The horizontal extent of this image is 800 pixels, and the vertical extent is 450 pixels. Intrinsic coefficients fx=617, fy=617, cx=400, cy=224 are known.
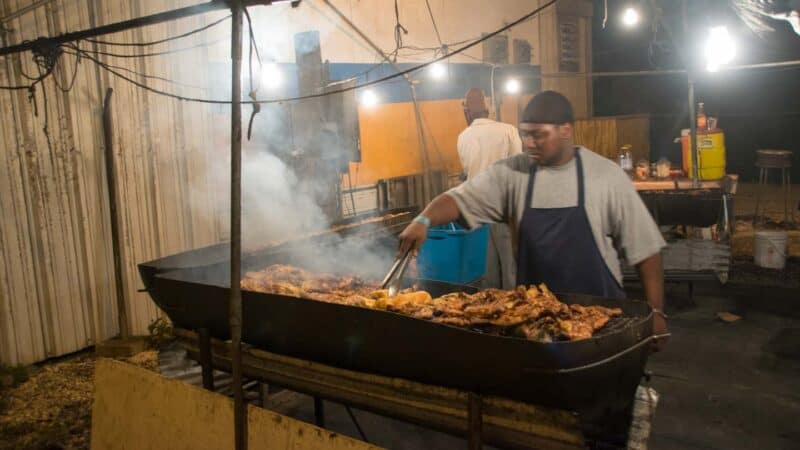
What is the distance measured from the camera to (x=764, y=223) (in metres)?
11.2

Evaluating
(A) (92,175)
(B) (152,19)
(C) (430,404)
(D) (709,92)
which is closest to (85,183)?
(A) (92,175)

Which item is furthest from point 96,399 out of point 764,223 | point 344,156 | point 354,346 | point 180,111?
point 764,223

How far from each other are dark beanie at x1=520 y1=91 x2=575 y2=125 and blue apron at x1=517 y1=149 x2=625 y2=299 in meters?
0.27

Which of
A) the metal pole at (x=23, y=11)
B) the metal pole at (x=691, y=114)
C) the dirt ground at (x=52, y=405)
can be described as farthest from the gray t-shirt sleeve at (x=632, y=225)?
the metal pole at (x=23, y=11)

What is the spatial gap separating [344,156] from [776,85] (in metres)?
13.4

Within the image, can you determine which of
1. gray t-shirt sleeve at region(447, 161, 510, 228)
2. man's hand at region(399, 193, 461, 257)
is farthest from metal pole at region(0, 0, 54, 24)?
gray t-shirt sleeve at region(447, 161, 510, 228)

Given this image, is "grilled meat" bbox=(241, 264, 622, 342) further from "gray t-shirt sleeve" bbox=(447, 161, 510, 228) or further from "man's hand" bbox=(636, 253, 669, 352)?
"gray t-shirt sleeve" bbox=(447, 161, 510, 228)

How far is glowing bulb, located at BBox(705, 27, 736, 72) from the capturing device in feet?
27.9

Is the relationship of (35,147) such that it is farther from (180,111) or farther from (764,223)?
(764,223)

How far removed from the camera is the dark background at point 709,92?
16453 millimetres

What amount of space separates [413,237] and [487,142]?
4.08 meters

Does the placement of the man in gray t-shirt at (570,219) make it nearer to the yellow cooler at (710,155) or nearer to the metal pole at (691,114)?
the metal pole at (691,114)

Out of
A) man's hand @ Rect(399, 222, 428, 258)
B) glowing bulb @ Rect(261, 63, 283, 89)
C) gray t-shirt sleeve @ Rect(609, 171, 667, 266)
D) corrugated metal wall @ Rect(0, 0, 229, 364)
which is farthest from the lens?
glowing bulb @ Rect(261, 63, 283, 89)

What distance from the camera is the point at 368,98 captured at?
10.7 metres
